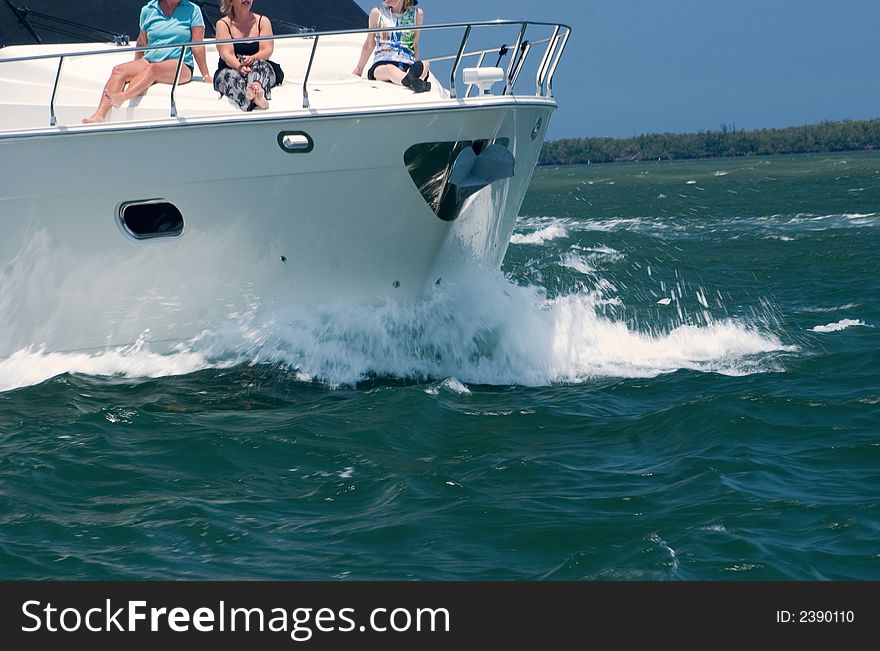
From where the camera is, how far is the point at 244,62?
7.71m

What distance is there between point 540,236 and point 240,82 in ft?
52.6

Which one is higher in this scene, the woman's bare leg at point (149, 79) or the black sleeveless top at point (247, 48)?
the black sleeveless top at point (247, 48)

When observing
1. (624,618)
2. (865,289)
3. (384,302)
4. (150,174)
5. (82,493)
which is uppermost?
(865,289)

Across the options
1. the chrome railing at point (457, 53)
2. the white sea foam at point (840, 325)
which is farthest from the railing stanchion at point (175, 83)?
the white sea foam at point (840, 325)

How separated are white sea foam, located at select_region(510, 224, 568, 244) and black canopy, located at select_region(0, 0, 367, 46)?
421 inches

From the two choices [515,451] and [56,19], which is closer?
[515,451]

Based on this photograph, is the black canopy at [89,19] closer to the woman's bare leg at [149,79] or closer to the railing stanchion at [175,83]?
the woman's bare leg at [149,79]

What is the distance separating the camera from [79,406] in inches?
299

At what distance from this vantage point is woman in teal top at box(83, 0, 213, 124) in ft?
25.0

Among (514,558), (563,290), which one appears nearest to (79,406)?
(514,558)

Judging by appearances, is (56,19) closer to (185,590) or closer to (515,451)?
(515,451)

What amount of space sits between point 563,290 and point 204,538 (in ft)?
26.8

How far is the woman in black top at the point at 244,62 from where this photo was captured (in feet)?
24.2

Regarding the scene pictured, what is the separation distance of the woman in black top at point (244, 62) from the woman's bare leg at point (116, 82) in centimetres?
55
